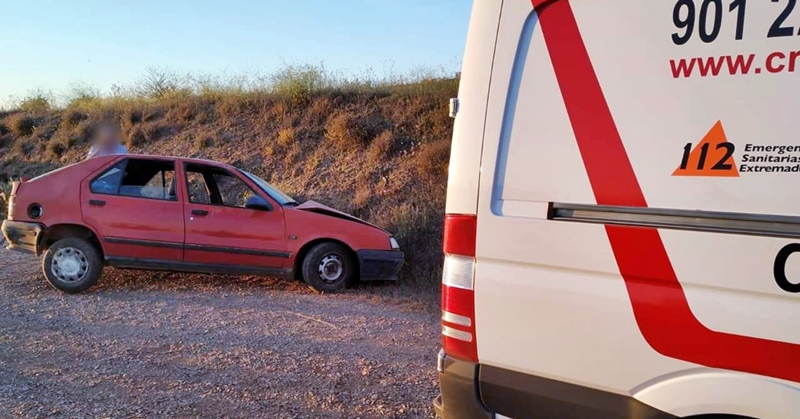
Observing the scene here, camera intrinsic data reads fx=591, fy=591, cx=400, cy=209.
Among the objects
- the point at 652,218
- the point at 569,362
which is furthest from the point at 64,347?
the point at 652,218

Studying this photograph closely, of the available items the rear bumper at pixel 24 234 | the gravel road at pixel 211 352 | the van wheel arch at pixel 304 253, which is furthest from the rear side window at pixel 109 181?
the van wheel arch at pixel 304 253

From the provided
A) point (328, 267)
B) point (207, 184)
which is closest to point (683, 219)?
point (328, 267)

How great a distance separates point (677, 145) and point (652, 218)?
282 millimetres

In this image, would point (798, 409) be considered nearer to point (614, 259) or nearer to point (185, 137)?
point (614, 259)

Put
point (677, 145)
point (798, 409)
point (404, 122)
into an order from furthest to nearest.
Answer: point (404, 122) → point (677, 145) → point (798, 409)

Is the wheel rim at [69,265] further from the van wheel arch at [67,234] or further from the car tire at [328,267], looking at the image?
the car tire at [328,267]

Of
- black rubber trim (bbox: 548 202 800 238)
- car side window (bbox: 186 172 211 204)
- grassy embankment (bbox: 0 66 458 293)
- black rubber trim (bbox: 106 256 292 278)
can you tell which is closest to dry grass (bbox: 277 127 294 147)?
grassy embankment (bbox: 0 66 458 293)

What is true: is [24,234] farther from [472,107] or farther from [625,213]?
[625,213]

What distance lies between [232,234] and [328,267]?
1.24 m

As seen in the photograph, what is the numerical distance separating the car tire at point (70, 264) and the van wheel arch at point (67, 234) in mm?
59

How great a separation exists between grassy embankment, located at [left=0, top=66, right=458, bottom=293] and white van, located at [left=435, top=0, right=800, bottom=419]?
523cm

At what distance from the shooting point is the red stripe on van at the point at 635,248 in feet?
6.75

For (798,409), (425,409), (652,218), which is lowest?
(425,409)

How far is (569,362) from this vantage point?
2.43 m
